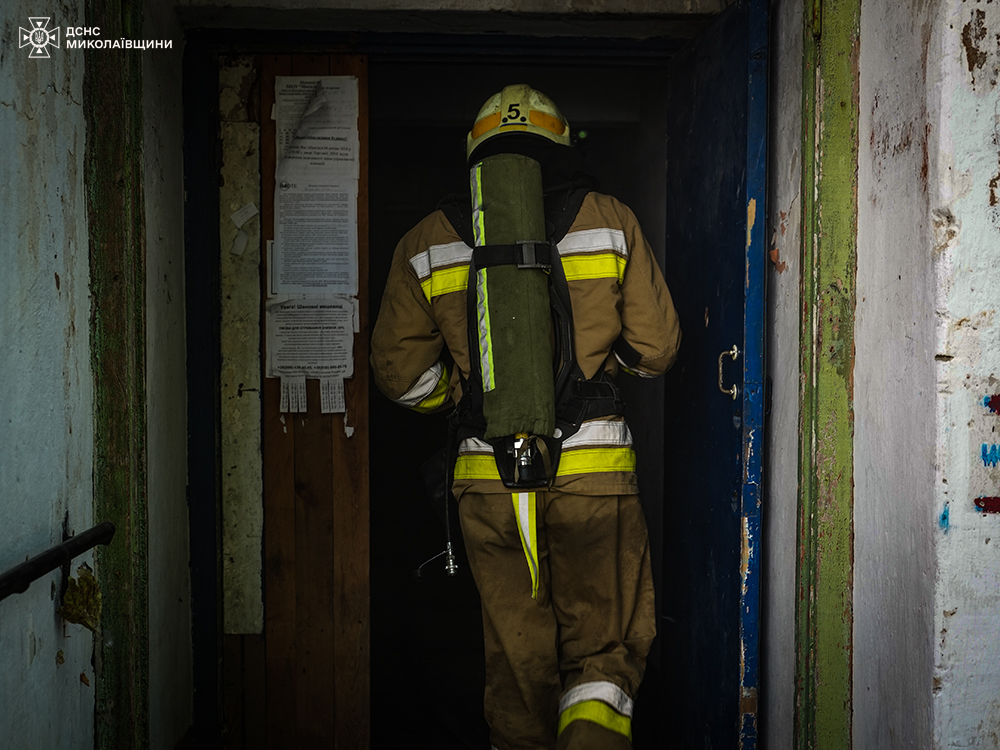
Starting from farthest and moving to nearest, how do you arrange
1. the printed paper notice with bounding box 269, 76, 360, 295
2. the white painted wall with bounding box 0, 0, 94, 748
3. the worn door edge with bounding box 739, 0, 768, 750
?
the printed paper notice with bounding box 269, 76, 360, 295
the worn door edge with bounding box 739, 0, 768, 750
the white painted wall with bounding box 0, 0, 94, 748

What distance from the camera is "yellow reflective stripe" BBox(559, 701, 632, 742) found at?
2.00 m

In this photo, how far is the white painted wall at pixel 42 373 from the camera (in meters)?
1.40

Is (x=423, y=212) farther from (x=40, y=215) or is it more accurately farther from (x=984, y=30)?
(x=984, y=30)

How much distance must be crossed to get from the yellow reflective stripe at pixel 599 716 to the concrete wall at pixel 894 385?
584mm

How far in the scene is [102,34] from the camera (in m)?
1.83

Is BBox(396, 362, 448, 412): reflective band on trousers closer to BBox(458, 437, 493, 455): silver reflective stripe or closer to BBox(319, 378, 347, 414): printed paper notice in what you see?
BBox(458, 437, 493, 455): silver reflective stripe

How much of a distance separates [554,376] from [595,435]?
0.69 ft

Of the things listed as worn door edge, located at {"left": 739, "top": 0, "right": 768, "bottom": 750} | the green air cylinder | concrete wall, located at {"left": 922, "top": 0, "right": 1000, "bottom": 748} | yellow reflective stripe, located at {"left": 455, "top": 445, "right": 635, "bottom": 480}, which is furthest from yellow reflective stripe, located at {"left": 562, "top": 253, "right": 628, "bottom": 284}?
concrete wall, located at {"left": 922, "top": 0, "right": 1000, "bottom": 748}

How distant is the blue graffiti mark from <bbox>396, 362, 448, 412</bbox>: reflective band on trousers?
58.7 inches

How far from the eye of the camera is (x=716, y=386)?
2.29m

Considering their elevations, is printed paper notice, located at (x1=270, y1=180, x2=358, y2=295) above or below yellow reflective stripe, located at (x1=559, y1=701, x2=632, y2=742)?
above

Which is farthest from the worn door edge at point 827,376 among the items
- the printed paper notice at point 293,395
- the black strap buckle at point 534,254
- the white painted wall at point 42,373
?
the white painted wall at point 42,373

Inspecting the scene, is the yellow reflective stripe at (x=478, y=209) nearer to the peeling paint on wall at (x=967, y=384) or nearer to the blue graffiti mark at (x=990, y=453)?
the peeling paint on wall at (x=967, y=384)

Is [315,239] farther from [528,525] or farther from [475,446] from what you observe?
[528,525]
